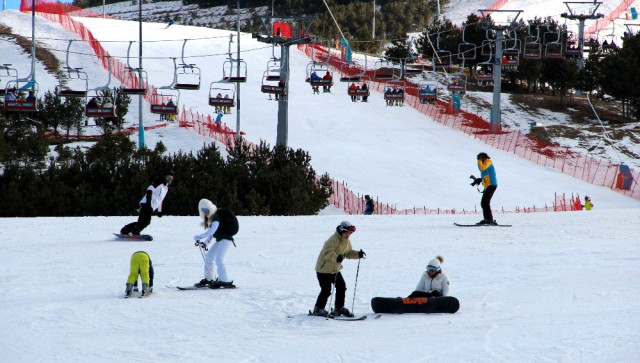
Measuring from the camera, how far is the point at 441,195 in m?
35.3

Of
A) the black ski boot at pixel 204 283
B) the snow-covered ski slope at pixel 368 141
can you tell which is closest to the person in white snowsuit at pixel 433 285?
the black ski boot at pixel 204 283

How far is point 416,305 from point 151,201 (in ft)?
24.5

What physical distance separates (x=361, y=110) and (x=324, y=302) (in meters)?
43.7

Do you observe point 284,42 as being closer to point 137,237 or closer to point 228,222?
point 137,237

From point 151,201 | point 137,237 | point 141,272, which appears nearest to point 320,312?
point 141,272

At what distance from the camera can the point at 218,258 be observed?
41.1 ft

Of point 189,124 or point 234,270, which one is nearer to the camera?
point 234,270

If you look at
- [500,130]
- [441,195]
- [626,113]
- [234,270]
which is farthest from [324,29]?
[234,270]

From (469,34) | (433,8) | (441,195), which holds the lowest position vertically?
(441,195)

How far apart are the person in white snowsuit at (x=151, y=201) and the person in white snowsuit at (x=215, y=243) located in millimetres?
4340

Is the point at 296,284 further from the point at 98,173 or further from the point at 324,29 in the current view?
the point at 324,29

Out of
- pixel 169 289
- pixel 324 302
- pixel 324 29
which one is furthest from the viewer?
pixel 324 29

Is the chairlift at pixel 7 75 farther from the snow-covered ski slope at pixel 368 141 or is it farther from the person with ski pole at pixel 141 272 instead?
the person with ski pole at pixel 141 272

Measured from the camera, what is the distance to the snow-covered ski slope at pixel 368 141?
36344 mm
